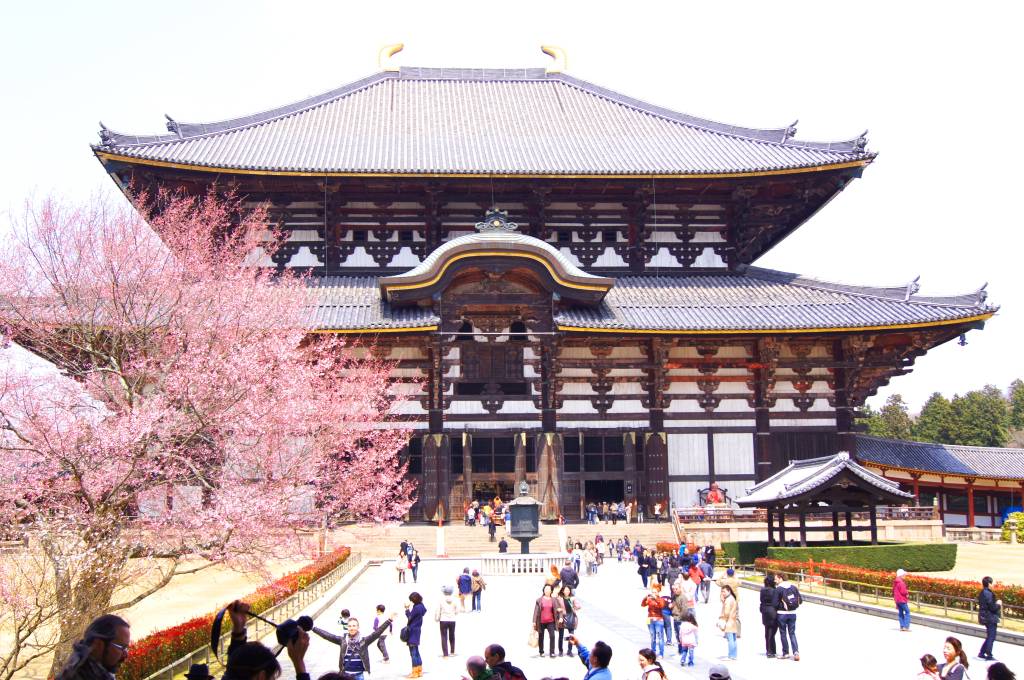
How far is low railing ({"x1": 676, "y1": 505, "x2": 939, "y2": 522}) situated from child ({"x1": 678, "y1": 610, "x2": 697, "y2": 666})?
2145 centimetres

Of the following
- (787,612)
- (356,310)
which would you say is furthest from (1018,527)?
(787,612)

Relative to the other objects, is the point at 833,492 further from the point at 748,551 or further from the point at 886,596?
the point at 886,596

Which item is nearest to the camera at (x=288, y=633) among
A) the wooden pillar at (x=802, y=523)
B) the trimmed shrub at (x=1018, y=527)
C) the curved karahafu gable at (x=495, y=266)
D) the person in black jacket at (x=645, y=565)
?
the person in black jacket at (x=645, y=565)

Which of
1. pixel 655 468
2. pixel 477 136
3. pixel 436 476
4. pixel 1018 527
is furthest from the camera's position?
pixel 477 136

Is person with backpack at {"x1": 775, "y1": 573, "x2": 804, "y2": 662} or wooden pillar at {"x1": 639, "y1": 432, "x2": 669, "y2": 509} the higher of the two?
wooden pillar at {"x1": 639, "y1": 432, "x2": 669, "y2": 509}

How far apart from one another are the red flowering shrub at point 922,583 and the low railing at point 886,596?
0.03 meters

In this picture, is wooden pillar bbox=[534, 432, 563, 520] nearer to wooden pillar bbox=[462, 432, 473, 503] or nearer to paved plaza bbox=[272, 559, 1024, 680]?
wooden pillar bbox=[462, 432, 473, 503]

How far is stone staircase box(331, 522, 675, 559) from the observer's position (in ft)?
120

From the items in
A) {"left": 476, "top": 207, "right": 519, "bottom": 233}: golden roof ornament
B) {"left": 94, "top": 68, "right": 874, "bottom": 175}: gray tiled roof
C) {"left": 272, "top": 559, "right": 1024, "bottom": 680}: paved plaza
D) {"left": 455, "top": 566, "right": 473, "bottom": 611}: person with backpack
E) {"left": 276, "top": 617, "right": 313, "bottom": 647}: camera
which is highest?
{"left": 94, "top": 68, "right": 874, "bottom": 175}: gray tiled roof

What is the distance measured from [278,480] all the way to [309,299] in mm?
19937

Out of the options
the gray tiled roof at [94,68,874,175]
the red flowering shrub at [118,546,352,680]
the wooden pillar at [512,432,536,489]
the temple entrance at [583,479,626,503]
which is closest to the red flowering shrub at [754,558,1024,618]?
the temple entrance at [583,479,626,503]

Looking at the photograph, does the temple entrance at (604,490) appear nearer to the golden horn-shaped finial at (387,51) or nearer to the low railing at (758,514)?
the low railing at (758,514)

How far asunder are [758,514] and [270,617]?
23192 millimetres

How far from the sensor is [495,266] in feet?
130
